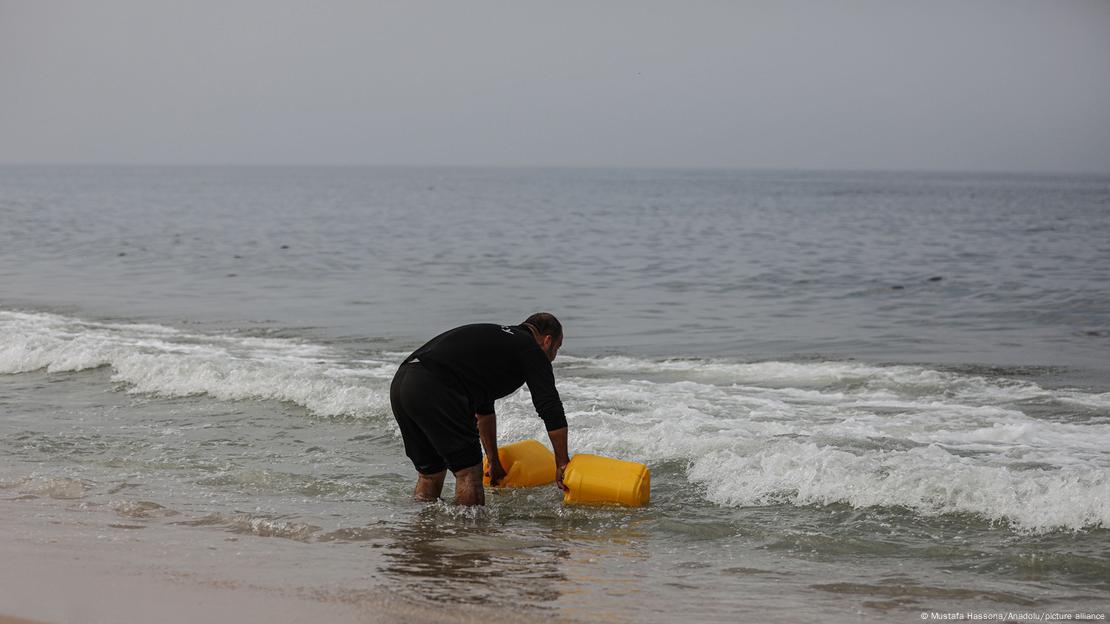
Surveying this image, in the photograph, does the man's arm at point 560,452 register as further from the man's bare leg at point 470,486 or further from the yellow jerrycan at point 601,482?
the man's bare leg at point 470,486

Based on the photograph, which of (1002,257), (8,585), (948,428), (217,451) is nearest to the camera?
(8,585)

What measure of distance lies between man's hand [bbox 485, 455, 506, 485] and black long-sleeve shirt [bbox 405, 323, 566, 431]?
0.87m

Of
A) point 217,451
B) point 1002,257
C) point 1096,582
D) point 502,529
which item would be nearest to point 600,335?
point 217,451

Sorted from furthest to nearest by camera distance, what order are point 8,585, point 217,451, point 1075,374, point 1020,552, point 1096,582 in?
point 1075,374, point 217,451, point 1020,552, point 1096,582, point 8,585

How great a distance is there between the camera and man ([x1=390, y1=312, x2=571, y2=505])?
6.21 m

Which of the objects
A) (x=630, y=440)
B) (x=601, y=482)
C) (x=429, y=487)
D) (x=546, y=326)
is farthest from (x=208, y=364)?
(x=546, y=326)

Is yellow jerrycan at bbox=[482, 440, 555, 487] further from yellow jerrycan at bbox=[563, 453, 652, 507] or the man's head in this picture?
the man's head

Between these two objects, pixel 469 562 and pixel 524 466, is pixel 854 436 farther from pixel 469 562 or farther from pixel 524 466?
pixel 469 562

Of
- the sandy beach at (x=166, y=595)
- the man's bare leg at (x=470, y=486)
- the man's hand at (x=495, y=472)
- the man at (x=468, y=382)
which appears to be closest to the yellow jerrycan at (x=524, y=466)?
the man's hand at (x=495, y=472)

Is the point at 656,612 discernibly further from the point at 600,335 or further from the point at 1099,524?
the point at 600,335

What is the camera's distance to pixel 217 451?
8.59m

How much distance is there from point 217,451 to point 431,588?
4.13 meters

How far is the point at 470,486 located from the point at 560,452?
605 millimetres

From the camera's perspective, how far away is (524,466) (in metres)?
7.27
